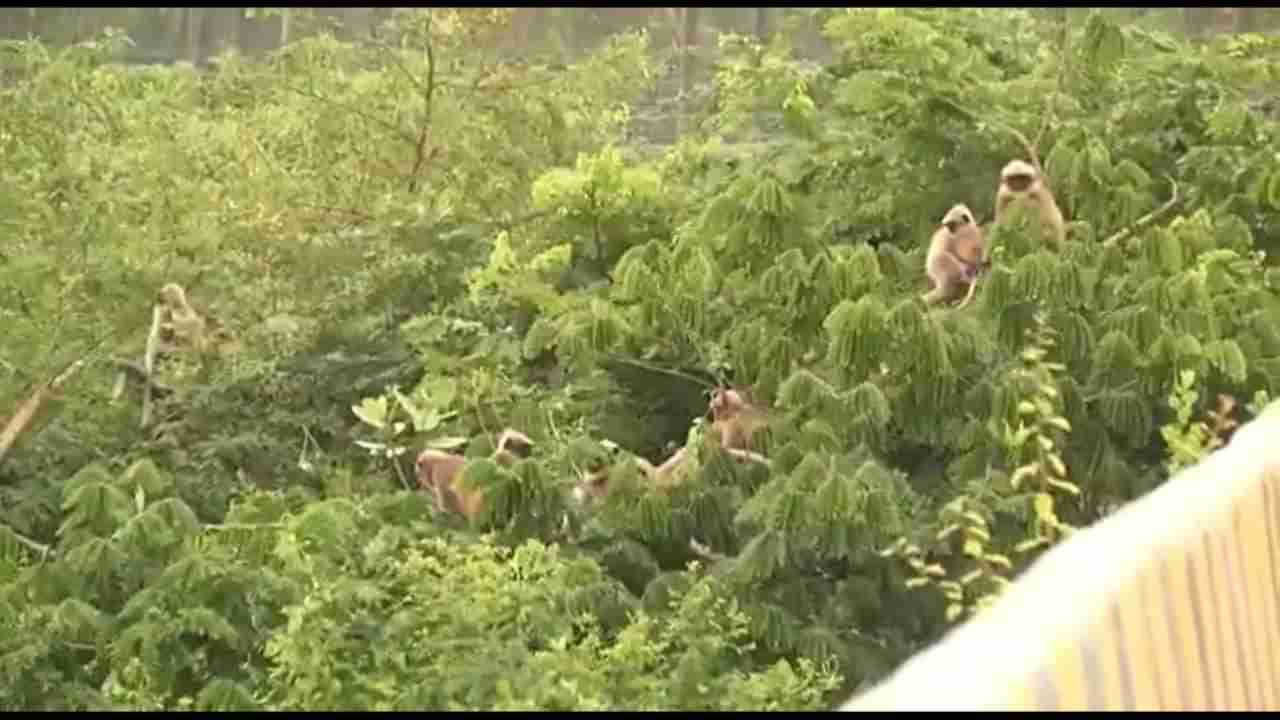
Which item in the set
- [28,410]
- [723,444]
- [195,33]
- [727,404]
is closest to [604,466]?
[723,444]

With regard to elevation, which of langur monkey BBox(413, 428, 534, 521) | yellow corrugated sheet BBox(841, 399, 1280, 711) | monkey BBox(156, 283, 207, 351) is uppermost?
yellow corrugated sheet BBox(841, 399, 1280, 711)

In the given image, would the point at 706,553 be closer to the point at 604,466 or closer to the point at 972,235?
the point at 604,466

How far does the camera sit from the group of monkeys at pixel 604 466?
5.37m

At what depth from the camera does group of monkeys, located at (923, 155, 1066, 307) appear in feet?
19.4

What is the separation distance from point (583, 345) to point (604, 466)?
59cm

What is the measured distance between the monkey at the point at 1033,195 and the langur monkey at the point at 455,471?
4.74 feet

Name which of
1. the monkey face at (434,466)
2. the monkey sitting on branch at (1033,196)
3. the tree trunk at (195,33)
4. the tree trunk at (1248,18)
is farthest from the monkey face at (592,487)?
the tree trunk at (195,33)

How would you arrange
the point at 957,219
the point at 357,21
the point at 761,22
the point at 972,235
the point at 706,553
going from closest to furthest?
1. the point at 706,553
2. the point at 972,235
3. the point at 957,219
4. the point at 357,21
5. the point at 761,22

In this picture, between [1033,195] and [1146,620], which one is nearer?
[1146,620]

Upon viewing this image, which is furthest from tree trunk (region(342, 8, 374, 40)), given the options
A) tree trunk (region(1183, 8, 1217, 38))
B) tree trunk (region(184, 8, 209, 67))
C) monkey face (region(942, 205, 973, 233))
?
tree trunk (region(1183, 8, 1217, 38))

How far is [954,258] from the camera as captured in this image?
6.00m

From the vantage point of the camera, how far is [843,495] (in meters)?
4.69

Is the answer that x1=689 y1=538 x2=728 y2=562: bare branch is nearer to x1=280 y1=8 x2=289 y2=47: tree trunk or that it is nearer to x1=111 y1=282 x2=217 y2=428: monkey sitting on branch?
x1=111 y1=282 x2=217 y2=428: monkey sitting on branch

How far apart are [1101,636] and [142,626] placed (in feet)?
8.71
